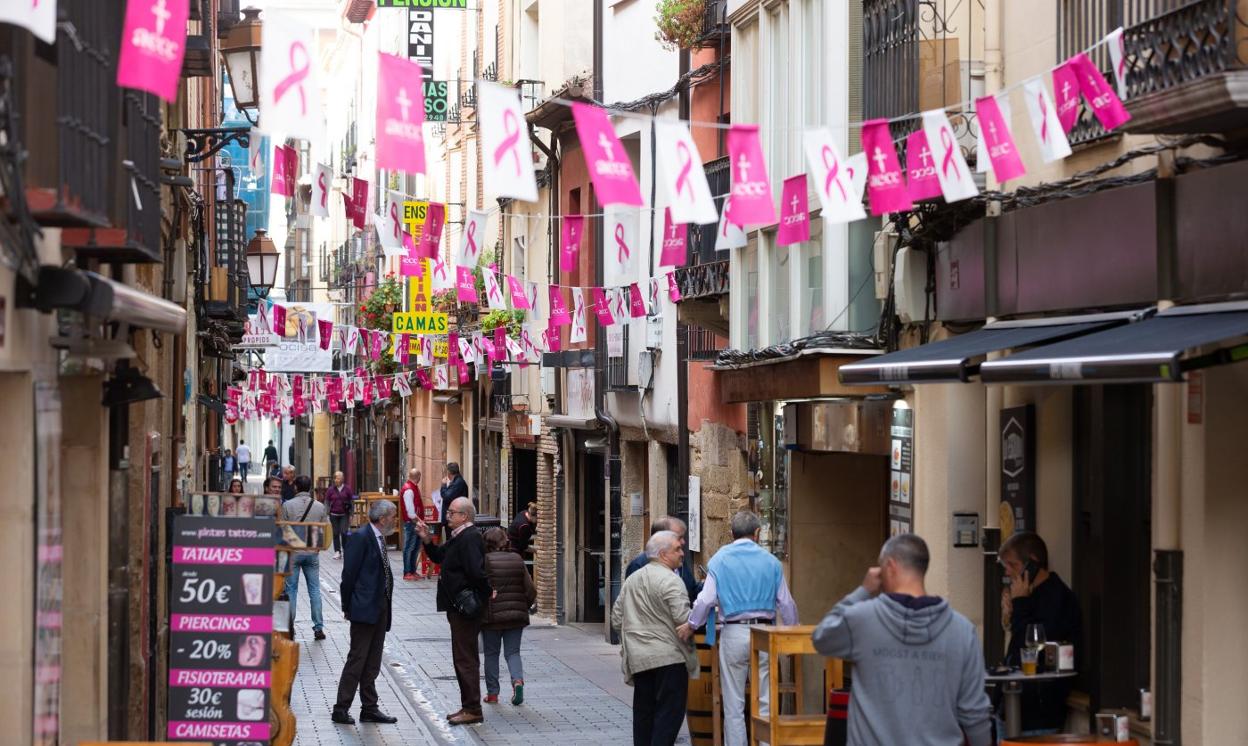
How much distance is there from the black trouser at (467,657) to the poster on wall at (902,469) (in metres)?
4.50

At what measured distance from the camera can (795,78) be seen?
1758 cm

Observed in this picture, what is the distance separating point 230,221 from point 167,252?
925 cm

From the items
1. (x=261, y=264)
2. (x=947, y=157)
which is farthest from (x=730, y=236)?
(x=261, y=264)

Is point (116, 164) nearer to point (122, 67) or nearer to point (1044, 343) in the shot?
point (122, 67)

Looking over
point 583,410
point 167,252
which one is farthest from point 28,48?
point 583,410

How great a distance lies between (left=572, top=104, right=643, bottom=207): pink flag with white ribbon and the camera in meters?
10.3

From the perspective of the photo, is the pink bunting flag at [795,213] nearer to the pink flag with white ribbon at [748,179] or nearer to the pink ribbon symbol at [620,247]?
the pink flag with white ribbon at [748,179]

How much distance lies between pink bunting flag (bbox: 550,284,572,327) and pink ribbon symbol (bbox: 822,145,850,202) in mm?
13036

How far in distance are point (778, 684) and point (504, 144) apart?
4.55 metres

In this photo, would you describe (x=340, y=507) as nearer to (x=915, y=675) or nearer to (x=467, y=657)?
(x=467, y=657)

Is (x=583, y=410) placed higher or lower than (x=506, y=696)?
higher

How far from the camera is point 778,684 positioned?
13.0 m

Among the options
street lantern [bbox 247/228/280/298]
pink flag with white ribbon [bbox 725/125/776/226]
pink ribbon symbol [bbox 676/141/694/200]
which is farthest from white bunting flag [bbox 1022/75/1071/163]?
street lantern [bbox 247/228/280/298]

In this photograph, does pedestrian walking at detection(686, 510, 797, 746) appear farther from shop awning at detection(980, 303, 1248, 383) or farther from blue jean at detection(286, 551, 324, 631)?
blue jean at detection(286, 551, 324, 631)
